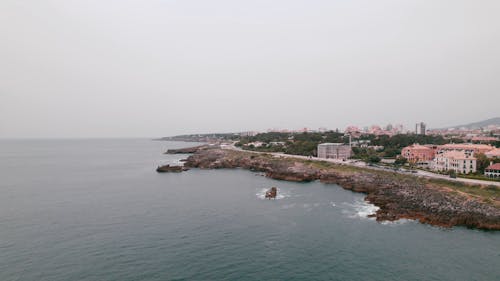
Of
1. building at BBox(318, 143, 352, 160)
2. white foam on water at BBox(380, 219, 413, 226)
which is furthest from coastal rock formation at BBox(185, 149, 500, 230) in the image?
building at BBox(318, 143, 352, 160)

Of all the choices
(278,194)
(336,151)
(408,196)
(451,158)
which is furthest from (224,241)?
(336,151)

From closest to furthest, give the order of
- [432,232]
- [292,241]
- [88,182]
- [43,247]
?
[43,247] → [292,241] → [432,232] → [88,182]

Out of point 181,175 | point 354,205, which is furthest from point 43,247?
point 181,175

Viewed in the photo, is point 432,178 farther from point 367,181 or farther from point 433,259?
point 433,259

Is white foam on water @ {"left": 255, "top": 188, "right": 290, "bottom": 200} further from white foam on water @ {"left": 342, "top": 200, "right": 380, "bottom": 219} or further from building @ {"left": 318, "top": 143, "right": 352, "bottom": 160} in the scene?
building @ {"left": 318, "top": 143, "right": 352, "bottom": 160}

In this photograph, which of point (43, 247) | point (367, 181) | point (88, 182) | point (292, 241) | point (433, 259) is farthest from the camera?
point (88, 182)

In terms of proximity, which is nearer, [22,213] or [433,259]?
[433,259]

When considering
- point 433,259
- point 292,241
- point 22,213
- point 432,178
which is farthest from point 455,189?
point 22,213
